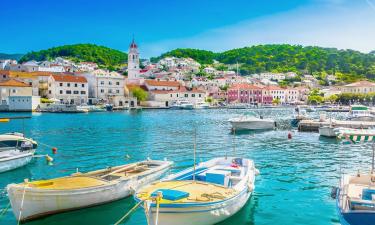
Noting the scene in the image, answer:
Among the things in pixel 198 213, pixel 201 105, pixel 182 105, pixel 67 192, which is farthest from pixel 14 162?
pixel 201 105

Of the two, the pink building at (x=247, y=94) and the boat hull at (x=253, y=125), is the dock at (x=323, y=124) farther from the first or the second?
the pink building at (x=247, y=94)

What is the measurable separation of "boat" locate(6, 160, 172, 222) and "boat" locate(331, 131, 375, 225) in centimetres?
773

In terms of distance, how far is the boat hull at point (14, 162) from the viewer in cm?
1881

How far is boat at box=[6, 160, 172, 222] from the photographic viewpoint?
1154 centimetres

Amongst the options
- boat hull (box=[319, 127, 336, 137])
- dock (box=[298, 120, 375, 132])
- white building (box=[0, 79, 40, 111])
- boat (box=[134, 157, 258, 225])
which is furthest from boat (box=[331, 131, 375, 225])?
white building (box=[0, 79, 40, 111])

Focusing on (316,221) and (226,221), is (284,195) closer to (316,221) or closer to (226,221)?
(316,221)

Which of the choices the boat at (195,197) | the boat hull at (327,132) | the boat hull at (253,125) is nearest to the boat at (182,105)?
the boat hull at (253,125)

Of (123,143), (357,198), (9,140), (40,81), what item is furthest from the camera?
(40,81)

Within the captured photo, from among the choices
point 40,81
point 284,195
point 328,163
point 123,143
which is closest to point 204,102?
point 40,81

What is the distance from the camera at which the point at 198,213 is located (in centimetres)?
1040

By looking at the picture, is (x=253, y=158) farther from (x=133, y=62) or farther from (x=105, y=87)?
(x=133, y=62)

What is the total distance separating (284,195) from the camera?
1580 centimetres

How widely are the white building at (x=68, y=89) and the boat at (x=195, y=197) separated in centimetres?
8640

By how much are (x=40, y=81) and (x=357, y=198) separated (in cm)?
9718
